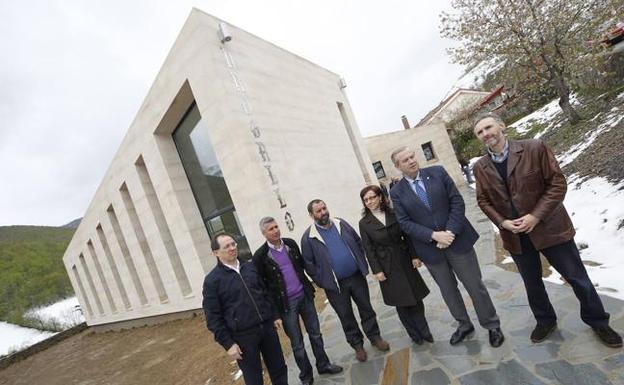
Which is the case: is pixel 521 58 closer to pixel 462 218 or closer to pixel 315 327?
pixel 462 218

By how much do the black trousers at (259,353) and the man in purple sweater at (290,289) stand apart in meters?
0.38

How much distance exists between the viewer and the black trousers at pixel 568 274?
2.71 m

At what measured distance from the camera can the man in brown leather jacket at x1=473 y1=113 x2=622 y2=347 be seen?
2.70 meters

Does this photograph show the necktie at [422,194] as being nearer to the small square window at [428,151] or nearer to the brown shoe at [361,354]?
the brown shoe at [361,354]

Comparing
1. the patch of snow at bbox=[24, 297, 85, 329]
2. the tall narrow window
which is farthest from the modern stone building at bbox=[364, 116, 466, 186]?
the patch of snow at bbox=[24, 297, 85, 329]

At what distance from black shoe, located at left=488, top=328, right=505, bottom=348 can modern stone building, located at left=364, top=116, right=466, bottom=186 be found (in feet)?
72.1

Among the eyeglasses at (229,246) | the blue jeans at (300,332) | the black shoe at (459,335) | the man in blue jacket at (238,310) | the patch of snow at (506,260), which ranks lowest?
the patch of snow at (506,260)

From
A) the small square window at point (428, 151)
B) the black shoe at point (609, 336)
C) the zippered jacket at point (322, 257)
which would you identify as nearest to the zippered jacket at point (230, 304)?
the zippered jacket at point (322, 257)

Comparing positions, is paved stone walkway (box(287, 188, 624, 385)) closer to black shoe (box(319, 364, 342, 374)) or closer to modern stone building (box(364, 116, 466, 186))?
black shoe (box(319, 364, 342, 374))

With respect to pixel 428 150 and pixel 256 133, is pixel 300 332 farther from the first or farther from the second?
pixel 428 150

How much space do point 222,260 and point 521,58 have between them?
1345 cm

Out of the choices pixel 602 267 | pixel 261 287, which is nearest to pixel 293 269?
pixel 261 287

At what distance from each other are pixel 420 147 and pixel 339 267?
76.4ft

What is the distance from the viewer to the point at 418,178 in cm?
343
